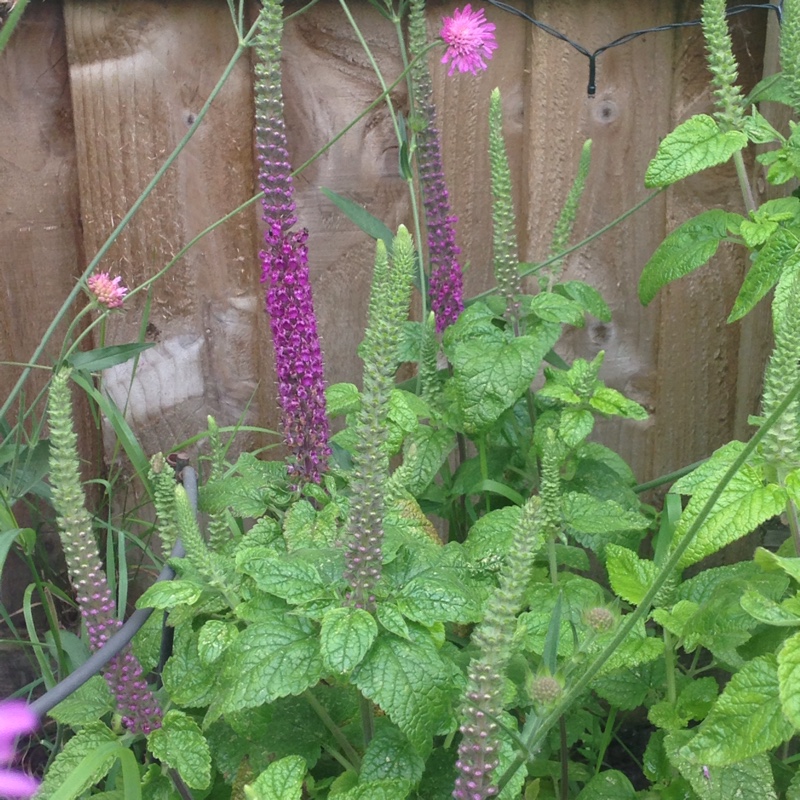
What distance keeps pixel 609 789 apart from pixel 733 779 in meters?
0.23

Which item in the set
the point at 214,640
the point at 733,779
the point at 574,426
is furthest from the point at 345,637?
the point at 574,426

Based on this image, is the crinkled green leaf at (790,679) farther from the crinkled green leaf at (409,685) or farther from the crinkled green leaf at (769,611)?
the crinkled green leaf at (409,685)

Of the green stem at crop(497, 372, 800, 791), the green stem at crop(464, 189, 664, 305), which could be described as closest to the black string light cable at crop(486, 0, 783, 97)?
the green stem at crop(464, 189, 664, 305)

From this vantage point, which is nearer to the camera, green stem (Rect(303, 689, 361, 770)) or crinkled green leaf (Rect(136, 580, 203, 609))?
crinkled green leaf (Rect(136, 580, 203, 609))

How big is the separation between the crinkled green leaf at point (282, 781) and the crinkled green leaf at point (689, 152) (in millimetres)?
967

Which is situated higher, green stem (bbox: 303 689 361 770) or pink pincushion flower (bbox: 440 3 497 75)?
pink pincushion flower (bbox: 440 3 497 75)

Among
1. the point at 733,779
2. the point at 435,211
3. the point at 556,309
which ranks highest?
the point at 435,211

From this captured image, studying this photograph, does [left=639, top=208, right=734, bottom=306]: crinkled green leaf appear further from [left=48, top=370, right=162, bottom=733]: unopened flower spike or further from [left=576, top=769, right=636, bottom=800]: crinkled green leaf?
[left=48, top=370, right=162, bottom=733]: unopened flower spike

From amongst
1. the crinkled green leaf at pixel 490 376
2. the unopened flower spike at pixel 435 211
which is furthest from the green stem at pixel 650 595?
the unopened flower spike at pixel 435 211

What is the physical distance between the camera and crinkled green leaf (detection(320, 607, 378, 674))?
0.98 m

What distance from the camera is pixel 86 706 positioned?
49.2 inches

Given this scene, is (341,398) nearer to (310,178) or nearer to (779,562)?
(310,178)

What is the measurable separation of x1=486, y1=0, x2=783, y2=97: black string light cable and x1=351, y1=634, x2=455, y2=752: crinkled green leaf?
1.30m

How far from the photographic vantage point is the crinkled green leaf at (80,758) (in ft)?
3.65
